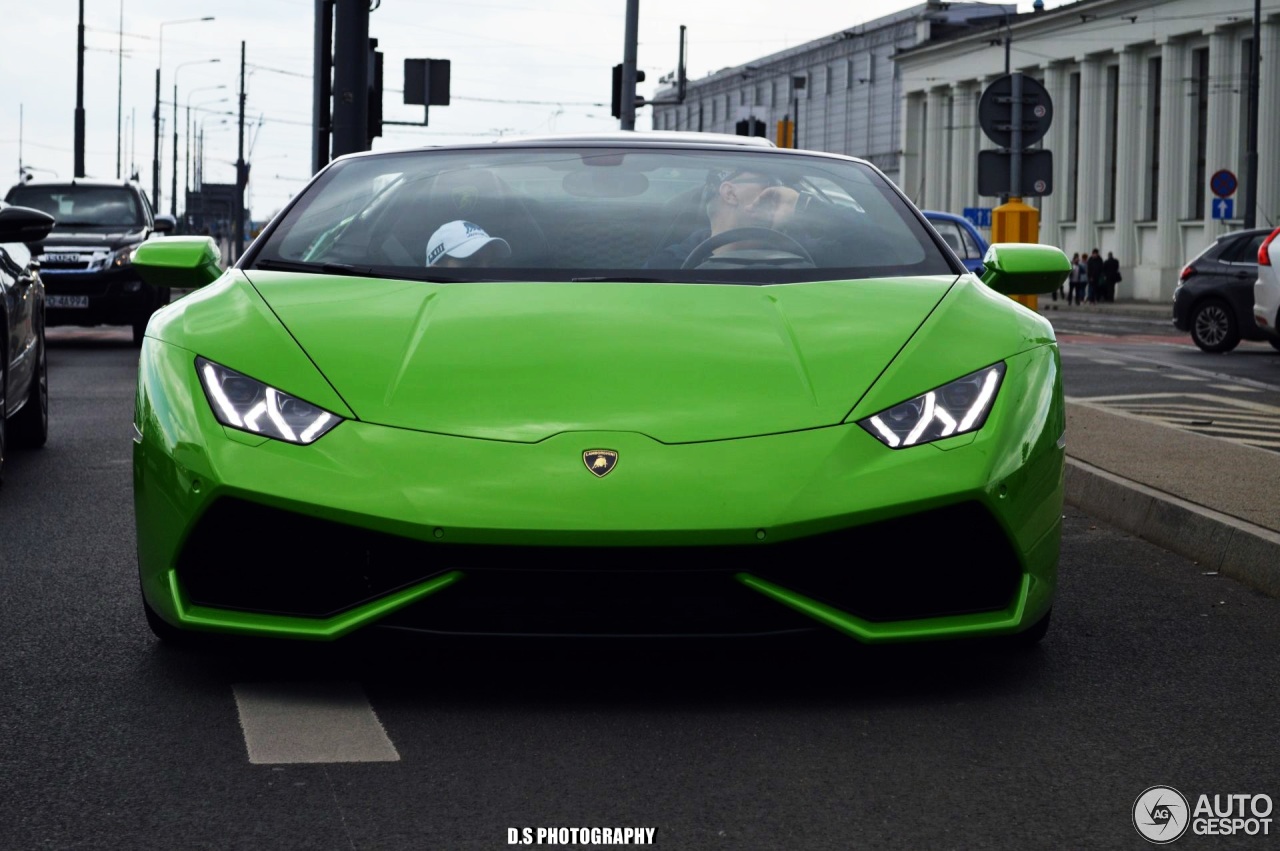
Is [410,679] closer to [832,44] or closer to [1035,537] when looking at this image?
[1035,537]

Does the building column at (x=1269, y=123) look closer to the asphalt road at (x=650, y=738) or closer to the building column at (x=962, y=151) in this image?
the building column at (x=962, y=151)

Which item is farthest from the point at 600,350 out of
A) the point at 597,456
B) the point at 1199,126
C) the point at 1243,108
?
the point at 1199,126

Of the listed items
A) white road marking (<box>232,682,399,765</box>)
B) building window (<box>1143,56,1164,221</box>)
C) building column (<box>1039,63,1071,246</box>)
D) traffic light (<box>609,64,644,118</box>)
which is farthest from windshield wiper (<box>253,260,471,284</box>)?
building column (<box>1039,63,1071,246</box>)

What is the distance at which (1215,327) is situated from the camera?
22297 mm

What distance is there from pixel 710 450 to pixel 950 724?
0.76 metres

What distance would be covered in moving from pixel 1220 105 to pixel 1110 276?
19.7 feet

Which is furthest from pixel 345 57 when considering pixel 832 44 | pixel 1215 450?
pixel 832 44

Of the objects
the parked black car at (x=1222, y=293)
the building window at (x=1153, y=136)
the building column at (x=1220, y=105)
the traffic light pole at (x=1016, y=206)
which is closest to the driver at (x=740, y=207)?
the traffic light pole at (x=1016, y=206)

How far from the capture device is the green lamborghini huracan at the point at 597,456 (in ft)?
13.1

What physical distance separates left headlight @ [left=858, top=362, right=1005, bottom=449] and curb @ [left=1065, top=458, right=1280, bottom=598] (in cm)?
207

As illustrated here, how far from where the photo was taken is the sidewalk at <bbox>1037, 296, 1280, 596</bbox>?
20.5ft

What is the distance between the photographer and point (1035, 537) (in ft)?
14.1

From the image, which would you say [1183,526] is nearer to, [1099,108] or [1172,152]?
[1172,152]

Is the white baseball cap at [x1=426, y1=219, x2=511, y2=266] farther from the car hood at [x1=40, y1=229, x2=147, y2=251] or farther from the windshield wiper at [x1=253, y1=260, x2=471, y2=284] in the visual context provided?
the car hood at [x1=40, y1=229, x2=147, y2=251]
